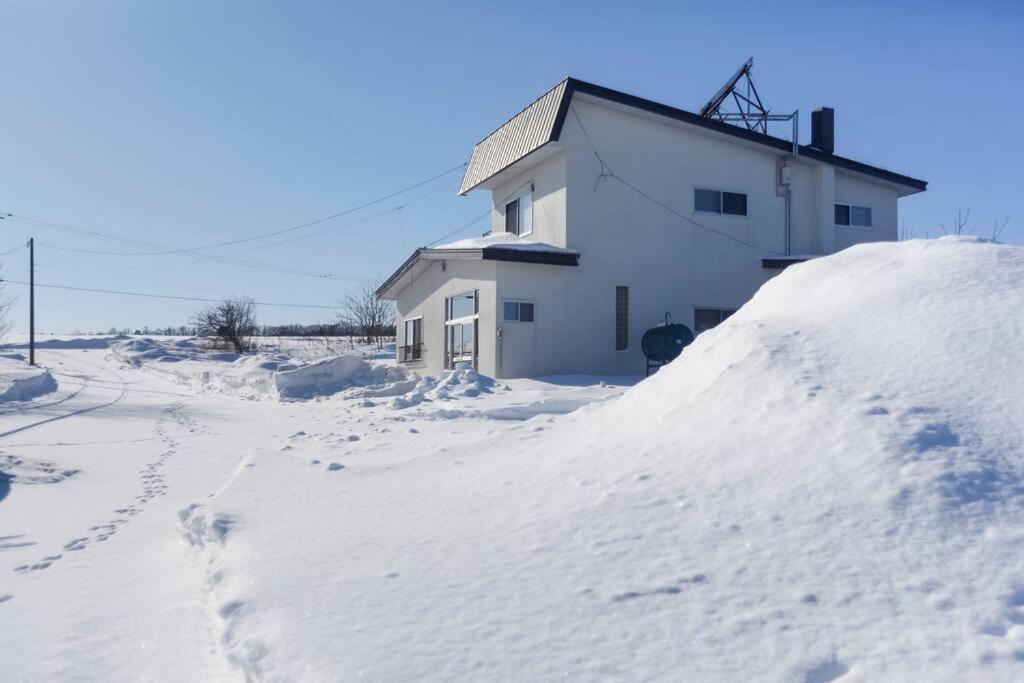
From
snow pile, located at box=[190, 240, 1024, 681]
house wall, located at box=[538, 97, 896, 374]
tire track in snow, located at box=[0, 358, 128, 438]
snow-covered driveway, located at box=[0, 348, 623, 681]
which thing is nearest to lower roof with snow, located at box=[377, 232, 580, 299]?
house wall, located at box=[538, 97, 896, 374]

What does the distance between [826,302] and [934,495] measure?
132 inches

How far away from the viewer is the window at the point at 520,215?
1960cm

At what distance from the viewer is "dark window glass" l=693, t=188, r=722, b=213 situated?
63.3ft

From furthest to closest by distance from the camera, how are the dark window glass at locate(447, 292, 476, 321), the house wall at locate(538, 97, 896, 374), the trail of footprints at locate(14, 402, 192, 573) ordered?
1. the dark window glass at locate(447, 292, 476, 321)
2. the house wall at locate(538, 97, 896, 374)
3. the trail of footprints at locate(14, 402, 192, 573)

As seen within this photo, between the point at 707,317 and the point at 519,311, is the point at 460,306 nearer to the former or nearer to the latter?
the point at 519,311

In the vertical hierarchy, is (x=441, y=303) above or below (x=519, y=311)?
above

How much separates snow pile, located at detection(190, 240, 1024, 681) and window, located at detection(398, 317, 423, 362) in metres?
15.9

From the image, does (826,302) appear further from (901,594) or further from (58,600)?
(58,600)

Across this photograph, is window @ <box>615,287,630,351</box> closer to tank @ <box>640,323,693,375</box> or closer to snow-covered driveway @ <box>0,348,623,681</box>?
tank @ <box>640,323,693,375</box>

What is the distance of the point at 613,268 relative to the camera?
1806 cm

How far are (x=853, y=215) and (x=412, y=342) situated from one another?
13104mm

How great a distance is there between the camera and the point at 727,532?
392cm

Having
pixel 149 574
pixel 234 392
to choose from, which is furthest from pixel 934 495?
pixel 234 392

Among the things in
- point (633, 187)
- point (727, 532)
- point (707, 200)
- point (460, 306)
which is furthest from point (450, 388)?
point (727, 532)
